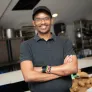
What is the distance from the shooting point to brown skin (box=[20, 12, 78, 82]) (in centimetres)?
169

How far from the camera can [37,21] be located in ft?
5.82

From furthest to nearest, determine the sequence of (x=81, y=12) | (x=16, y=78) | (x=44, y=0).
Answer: (x=81, y=12) < (x=44, y=0) < (x=16, y=78)

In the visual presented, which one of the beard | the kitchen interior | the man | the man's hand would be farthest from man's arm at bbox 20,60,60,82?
the kitchen interior

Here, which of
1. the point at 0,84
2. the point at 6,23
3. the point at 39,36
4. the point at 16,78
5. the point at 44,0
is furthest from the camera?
the point at 6,23

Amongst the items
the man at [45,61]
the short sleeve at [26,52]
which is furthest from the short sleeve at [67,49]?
the short sleeve at [26,52]

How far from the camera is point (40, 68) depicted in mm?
1721

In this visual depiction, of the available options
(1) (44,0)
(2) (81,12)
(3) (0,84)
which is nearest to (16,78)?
(3) (0,84)

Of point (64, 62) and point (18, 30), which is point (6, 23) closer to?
point (18, 30)

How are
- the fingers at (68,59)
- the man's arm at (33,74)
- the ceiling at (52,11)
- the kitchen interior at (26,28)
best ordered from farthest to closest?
the ceiling at (52,11) < the kitchen interior at (26,28) < the fingers at (68,59) < the man's arm at (33,74)

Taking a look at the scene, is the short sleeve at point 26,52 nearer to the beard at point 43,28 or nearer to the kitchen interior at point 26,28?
the beard at point 43,28

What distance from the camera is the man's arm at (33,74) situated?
5.50ft

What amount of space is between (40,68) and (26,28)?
4.29 metres

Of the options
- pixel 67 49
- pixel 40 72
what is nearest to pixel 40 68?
pixel 40 72

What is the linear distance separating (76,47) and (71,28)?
85cm
